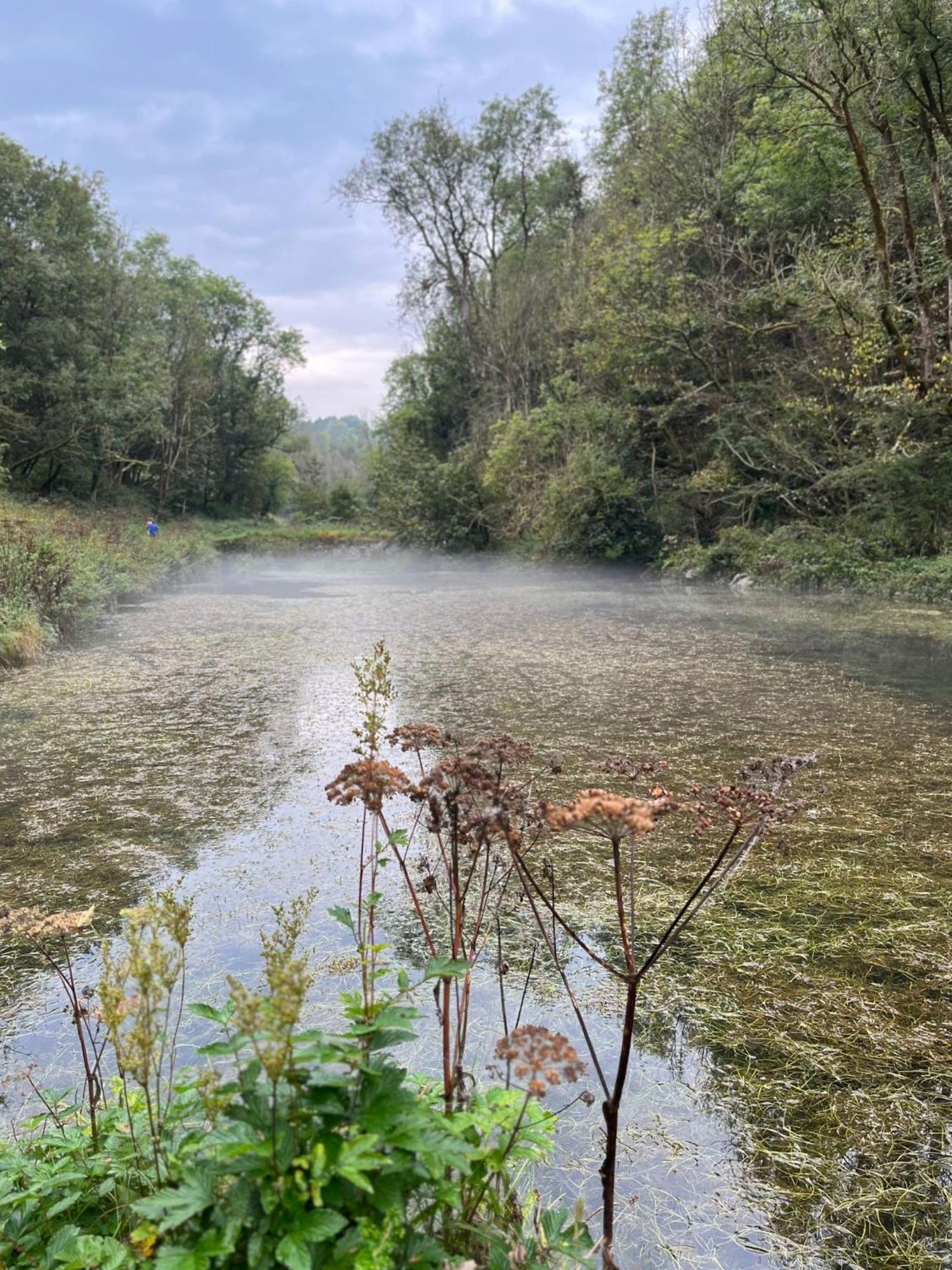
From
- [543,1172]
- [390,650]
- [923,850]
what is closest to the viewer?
[543,1172]

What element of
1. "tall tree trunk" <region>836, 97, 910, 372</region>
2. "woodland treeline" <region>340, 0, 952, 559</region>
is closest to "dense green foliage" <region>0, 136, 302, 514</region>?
"woodland treeline" <region>340, 0, 952, 559</region>

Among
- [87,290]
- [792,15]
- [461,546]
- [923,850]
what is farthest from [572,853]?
[87,290]

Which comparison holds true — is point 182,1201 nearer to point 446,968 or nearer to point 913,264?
point 446,968

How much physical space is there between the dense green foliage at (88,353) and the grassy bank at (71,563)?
257 centimetres

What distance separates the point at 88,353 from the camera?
25672 mm

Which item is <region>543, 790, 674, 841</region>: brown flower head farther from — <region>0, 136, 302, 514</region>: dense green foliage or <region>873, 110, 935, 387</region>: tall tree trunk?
<region>0, 136, 302, 514</region>: dense green foliage

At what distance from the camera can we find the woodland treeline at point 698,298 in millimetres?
11250

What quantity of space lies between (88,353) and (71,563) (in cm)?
1793

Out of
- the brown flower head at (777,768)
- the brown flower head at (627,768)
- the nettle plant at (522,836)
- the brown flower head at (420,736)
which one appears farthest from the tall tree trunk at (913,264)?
the brown flower head at (420,736)

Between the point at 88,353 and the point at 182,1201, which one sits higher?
the point at 88,353

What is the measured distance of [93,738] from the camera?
220 inches

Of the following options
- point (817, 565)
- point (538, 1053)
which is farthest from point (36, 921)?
point (817, 565)

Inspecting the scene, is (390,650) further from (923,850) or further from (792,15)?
(792,15)

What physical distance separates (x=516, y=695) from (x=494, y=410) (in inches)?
854
